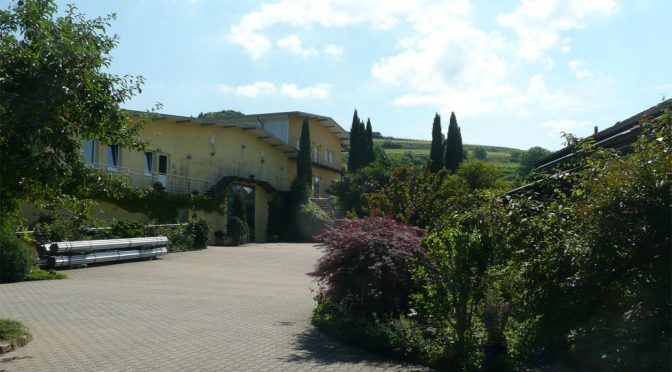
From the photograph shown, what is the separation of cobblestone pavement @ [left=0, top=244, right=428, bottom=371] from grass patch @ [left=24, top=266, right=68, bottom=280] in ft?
1.84

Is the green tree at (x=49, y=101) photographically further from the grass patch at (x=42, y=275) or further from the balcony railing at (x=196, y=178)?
the balcony railing at (x=196, y=178)

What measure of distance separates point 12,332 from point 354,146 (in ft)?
167

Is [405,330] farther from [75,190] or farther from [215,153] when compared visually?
[215,153]

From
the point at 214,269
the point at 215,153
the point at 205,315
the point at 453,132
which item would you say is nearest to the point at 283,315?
the point at 205,315

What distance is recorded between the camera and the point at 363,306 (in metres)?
10.8

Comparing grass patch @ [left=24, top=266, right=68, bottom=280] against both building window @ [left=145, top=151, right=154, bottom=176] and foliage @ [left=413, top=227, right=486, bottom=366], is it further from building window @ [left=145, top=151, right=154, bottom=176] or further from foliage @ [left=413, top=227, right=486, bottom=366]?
building window @ [left=145, top=151, right=154, bottom=176]

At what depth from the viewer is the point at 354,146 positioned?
195 feet

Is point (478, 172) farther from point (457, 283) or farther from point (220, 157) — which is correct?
point (457, 283)

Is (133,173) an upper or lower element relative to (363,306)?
upper

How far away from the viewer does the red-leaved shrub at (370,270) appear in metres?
10.4

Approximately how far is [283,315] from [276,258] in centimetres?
1410

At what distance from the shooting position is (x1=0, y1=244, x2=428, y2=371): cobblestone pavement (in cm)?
845

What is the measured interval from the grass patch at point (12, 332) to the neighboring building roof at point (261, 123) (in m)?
24.8

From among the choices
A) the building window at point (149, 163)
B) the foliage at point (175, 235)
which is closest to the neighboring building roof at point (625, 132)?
the foliage at point (175, 235)
